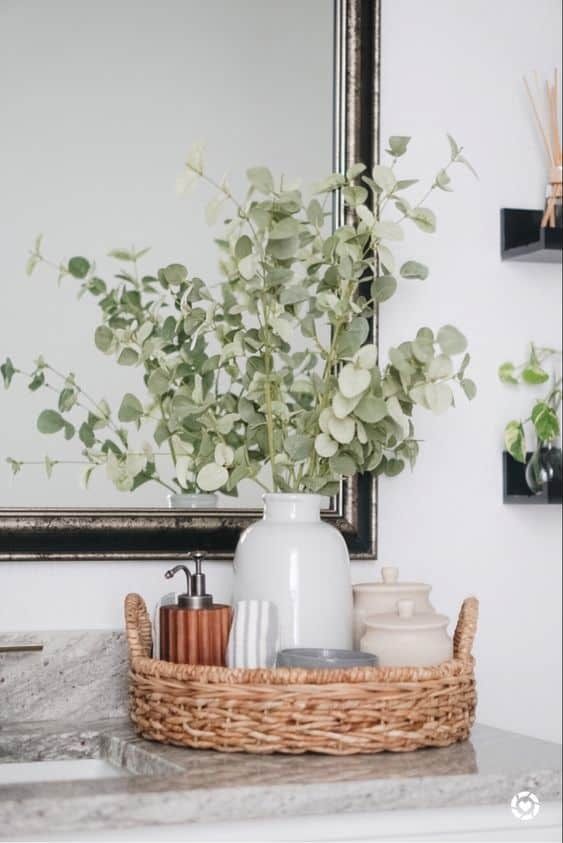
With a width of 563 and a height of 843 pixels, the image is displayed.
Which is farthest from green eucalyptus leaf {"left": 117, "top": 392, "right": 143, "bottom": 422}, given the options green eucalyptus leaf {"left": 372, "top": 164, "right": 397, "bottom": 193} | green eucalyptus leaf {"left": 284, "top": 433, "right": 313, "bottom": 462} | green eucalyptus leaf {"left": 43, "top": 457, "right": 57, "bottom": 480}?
green eucalyptus leaf {"left": 372, "top": 164, "right": 397, "bottom": 193}

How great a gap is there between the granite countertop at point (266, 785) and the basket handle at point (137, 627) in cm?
10

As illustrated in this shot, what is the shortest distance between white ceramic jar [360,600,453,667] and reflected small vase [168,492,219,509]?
299mm

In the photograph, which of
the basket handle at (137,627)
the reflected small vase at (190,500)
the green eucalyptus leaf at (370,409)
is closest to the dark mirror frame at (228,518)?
the reflected small vase at (190,500)

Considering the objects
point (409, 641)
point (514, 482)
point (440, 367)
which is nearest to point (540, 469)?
point (514, 482)

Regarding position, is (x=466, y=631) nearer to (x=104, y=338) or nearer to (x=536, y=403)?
(x=536, y=403)

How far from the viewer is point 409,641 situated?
5.06ft

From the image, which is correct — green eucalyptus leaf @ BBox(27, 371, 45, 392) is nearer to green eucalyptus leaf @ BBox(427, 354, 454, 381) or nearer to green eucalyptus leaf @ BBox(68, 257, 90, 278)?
green eucalyptus leaf @ BBox(68, 257, 90, 278)

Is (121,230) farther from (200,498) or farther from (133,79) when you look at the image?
(200,498)

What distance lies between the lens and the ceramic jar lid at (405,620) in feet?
5.07

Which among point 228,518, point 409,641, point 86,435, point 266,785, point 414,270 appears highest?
point 414,270

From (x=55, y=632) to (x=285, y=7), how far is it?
910 mm

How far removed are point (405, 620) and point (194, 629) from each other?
0.82 ft

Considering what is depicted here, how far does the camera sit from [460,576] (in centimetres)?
190

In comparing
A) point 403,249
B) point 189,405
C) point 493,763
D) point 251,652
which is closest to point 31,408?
point 189,405
